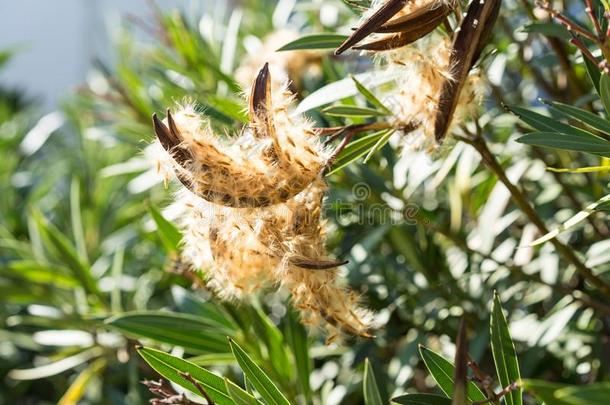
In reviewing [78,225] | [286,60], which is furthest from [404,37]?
[78,225]

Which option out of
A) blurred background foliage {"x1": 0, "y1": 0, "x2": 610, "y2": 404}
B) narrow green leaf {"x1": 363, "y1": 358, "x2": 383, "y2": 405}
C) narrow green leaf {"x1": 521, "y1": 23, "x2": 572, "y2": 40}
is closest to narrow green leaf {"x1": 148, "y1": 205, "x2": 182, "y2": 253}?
blurred background foliage {"x1": 0, "y1": 0, "x2": 610, "y2": 404}

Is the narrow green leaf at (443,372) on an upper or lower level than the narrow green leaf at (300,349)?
upper

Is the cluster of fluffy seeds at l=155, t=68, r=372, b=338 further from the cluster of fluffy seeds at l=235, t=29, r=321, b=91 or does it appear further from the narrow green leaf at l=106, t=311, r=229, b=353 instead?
the cluster of fluffy seeds at l=235, t=29, r=321, b=91

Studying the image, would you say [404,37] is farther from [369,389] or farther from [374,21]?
[369,389]

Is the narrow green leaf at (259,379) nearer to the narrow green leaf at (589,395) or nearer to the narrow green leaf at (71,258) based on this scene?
the narrow green leaf at (589,395)

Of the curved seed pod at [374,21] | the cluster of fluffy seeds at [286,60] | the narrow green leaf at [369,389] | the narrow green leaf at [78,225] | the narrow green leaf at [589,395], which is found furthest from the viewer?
the narrow green leaf at [78,225]

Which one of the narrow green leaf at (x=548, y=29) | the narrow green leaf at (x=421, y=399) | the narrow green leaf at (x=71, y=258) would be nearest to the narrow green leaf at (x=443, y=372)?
the narrow green leaf at (x=421, y=399)

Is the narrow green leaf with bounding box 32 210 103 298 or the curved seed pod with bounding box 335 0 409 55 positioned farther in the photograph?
the narrow green leaf with bounding box 32 210 103 298
